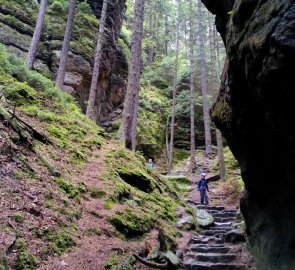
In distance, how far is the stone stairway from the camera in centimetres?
880

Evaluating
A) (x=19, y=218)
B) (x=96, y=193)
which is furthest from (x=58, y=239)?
(x=96, y=193)

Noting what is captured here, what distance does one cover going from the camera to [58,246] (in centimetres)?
653

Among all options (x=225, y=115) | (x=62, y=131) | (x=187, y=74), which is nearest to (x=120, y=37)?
(x=187, y=74)

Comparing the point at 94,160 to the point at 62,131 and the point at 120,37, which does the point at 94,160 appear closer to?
the point at 62,131

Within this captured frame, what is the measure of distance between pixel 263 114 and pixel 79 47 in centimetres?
1957

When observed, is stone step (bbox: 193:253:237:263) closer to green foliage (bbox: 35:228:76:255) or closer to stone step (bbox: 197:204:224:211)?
green foliage (bbox: 35:228:76:255)

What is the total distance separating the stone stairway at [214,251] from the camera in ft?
28.9

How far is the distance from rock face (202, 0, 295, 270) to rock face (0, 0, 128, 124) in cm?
1463

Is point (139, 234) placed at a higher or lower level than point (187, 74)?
lower

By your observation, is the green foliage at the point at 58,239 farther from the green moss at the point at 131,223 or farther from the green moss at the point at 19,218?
the green moss at the point at 131,223

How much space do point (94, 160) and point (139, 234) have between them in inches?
133

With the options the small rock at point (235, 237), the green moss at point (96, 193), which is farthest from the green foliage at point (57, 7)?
the small rock at point (235, 237)

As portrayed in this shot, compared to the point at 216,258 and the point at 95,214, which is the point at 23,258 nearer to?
the point at 95,214

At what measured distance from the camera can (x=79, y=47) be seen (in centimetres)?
2281
